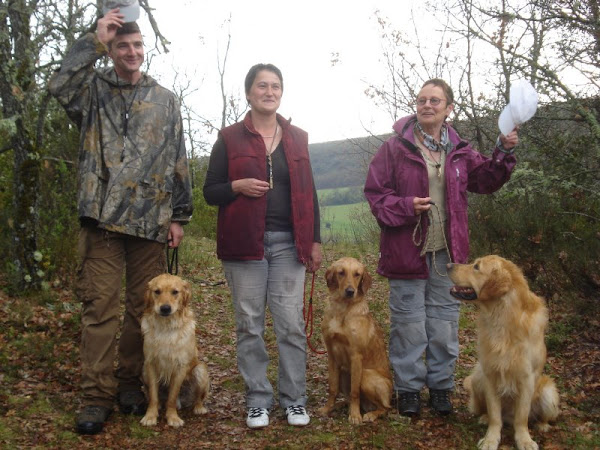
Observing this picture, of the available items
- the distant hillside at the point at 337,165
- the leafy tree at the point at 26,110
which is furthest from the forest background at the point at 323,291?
the distant hillside at the point at 337,165

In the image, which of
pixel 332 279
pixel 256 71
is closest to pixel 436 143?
pixel 332 279

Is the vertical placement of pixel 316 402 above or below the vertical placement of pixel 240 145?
below

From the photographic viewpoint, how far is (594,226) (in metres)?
6.48

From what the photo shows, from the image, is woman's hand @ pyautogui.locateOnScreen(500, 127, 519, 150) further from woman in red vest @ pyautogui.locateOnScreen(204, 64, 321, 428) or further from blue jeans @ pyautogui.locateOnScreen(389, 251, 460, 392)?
woman in red vest @ pyautogui.locateOnScreen(204, 64, 321, 428)

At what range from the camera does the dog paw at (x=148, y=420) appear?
424 centimetres

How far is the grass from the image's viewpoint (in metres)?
4.02

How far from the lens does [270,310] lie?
14.1ft

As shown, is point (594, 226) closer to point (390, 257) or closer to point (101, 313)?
point (390, 257)

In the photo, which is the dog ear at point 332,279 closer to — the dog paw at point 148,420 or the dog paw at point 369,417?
the dog paw at point 369,417

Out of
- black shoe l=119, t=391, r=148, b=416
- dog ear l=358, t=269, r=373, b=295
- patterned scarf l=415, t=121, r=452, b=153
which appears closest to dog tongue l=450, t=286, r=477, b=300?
dog ear l=358, t=269, r=373, b=295

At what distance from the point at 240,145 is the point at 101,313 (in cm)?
156

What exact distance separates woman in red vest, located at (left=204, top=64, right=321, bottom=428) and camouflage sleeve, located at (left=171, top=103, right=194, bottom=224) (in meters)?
0.33

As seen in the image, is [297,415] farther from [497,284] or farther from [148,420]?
[497,284]

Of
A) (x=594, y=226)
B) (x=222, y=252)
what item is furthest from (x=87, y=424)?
(x=594, y=226)
